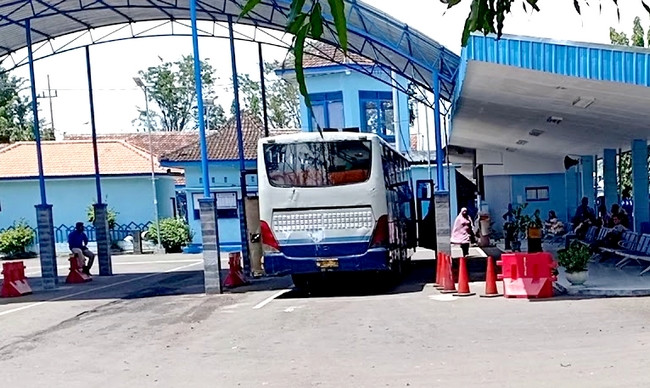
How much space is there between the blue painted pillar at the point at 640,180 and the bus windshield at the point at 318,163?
8.80 meters

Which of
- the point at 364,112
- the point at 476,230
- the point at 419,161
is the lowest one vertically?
the point at 476,230

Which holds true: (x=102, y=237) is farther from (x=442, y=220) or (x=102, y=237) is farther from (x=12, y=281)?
(x=442, y=220)

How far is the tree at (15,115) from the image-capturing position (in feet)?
221

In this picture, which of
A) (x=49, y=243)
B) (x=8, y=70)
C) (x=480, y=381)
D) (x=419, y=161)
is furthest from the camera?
(x=419, y=161)

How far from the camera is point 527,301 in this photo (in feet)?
43.8

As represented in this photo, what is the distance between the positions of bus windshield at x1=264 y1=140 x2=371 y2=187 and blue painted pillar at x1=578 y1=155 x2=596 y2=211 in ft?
56.8

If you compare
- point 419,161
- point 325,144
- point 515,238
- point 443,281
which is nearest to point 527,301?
point 443,281

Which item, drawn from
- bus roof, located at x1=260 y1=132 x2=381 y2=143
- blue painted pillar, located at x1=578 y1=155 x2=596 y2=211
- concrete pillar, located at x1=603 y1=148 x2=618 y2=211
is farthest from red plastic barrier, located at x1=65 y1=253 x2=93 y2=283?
blue painted pillar, located at x1=578 y1=155 x2=596 y2=211

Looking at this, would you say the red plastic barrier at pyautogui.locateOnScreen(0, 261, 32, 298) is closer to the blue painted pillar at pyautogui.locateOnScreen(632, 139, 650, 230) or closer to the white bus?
the white bus

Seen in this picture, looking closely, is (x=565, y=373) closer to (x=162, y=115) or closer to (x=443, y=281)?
(x=443, y=281)

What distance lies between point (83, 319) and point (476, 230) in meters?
20.0

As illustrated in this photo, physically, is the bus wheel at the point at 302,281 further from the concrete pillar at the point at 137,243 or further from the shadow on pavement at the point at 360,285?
the concrete pillar at the point at 137,243

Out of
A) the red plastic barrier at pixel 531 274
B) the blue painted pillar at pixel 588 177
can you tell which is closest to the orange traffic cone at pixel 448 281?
the red plastic barrier at pixel 531 274

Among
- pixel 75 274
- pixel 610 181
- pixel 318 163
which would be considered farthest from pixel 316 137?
pixel 610 181
